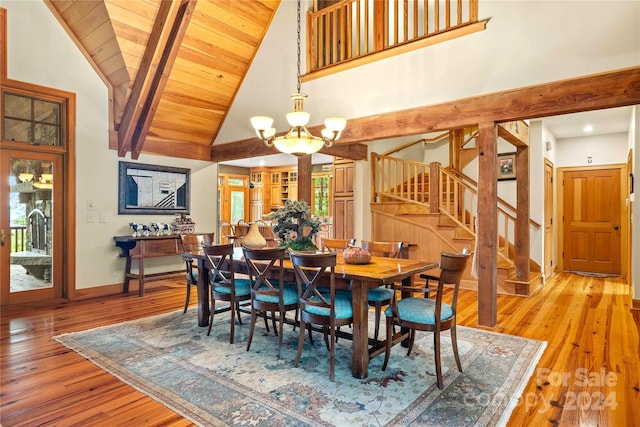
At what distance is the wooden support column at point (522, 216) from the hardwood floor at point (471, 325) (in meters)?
0.61

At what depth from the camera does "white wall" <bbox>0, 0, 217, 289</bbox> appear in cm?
450

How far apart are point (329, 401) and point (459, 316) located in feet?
8.28

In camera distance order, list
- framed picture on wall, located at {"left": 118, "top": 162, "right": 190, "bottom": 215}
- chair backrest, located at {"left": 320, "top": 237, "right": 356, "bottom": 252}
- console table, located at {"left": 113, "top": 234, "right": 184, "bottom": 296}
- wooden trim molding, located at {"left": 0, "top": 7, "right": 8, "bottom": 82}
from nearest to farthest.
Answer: chair backrest, located at {"left": 320, "top": 237, "right": 356, "bottom": 252} < wooden trim molding, located at {"left": 0, "top": 7, "right": 8, "bottom": 82} < console table, located at {"left": 113, "top": 234, "right": 184, "bottom": 296} < framed picture on wall, located at {"left": 118, "top": 162, "right": 190, "bottom": 215}

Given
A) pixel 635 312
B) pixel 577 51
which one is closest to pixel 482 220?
pixel 577 51

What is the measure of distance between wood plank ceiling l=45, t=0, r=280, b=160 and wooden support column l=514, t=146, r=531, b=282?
4225mm

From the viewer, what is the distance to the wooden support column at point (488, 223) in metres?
3.82

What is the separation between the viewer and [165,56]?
472cm

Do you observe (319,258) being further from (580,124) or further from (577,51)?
(580,124)

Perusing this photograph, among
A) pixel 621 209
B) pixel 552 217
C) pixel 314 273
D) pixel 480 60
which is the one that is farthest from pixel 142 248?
pixel 621 209

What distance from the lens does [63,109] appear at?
195 inches

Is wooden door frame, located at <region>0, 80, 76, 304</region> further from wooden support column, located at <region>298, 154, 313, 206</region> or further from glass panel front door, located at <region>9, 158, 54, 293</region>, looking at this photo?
wooden support column, located at <region>298, 154, 313, 206</region>

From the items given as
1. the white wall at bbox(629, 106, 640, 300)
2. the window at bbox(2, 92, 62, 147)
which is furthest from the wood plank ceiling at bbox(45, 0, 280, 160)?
the white wall at bbox(629, 106, 640, 300)

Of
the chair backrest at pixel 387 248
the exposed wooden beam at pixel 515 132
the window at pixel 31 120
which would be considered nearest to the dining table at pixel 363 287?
the chair backrest at pixel 387 248

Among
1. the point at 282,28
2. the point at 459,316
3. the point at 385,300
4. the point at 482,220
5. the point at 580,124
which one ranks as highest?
the point at 282,28
